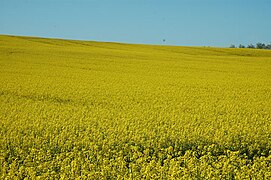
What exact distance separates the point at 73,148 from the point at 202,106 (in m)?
6.15

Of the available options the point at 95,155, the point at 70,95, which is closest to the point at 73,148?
the point at 95,155

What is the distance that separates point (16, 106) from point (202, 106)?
604 cm

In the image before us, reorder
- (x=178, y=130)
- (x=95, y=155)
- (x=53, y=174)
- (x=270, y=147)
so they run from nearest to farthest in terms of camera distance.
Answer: (x=53, y=174)
(x=95, y=155)
(x=270, y=147)
(x=178, y=130)

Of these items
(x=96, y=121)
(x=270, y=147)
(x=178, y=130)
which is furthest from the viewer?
(x=96, y=121)

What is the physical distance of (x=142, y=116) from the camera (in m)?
11.4

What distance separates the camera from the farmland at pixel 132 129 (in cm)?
703

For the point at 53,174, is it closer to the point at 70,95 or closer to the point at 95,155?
the point at 95,155

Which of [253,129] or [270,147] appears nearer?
[270,147]

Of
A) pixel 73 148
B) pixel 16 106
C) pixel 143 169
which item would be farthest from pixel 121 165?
pixel 16 106

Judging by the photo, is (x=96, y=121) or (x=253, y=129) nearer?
(x=253, y=129)

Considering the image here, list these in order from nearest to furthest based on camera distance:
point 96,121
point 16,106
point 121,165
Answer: point 121,165, point 96,121, point 16,106

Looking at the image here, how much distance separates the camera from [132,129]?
9836 mm

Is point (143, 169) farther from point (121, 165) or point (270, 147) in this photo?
point (270, 147)

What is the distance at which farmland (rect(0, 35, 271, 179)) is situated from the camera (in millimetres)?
7027
